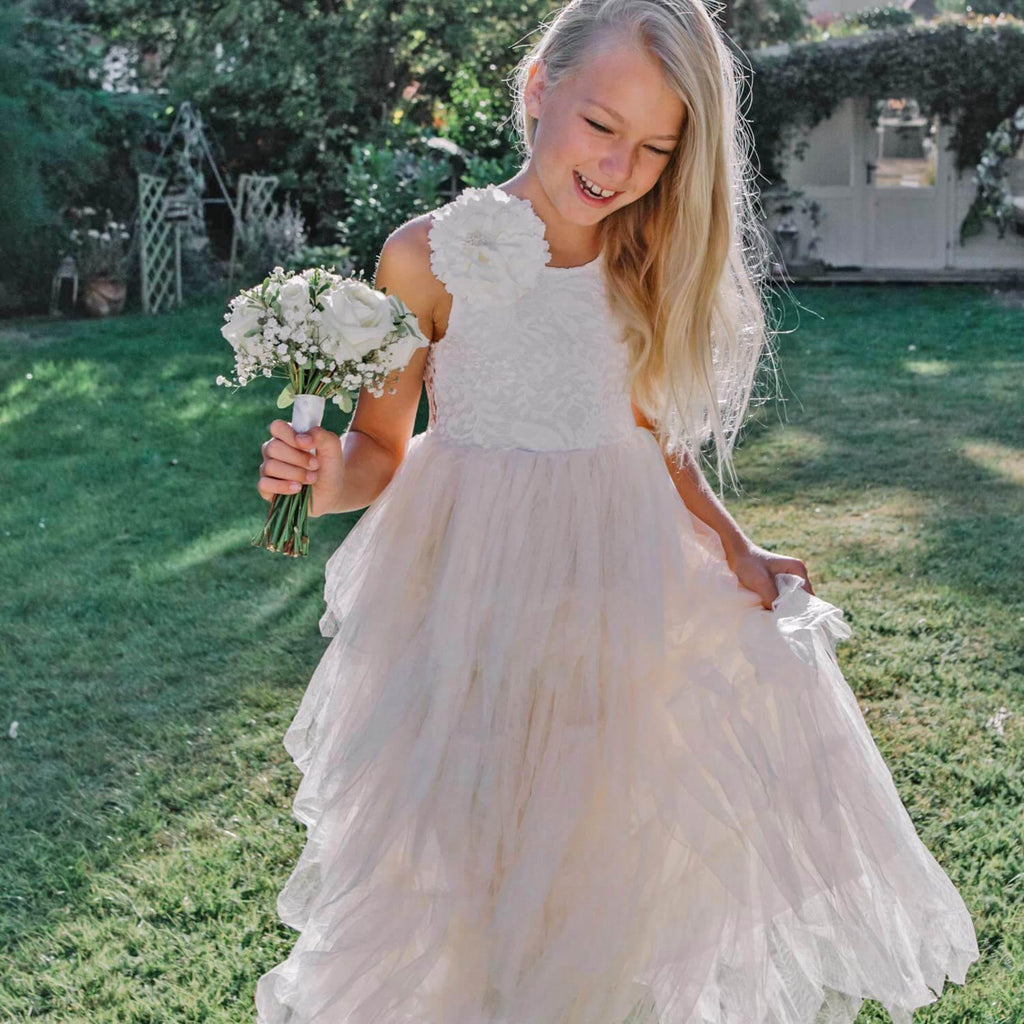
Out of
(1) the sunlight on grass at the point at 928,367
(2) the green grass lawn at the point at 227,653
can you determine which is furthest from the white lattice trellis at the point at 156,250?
(1) the sunlight on grass at the point at 928,367

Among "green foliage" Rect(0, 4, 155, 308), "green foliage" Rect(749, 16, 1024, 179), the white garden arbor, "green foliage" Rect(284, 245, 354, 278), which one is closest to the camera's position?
"green foliage" Rect(284, 245, 354, 278)

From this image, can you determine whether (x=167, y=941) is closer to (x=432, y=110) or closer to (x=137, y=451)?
(x=137, y=451)

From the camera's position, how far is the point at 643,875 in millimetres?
1715

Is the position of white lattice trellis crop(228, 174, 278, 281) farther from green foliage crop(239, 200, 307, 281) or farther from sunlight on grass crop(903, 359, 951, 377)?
sunlight on grass crop(903, 359, 951, 377)

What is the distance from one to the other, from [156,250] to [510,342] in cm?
986

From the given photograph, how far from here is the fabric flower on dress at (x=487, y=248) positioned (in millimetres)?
1895

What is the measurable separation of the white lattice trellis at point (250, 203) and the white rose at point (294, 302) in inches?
419

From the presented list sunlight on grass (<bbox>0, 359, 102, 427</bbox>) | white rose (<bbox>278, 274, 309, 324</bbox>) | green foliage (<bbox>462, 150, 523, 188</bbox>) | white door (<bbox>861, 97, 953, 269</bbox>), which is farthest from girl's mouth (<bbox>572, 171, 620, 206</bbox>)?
white door (<bbox>861, 97, 953, 269</bbox>)

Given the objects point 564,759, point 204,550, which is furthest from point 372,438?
point 204,550

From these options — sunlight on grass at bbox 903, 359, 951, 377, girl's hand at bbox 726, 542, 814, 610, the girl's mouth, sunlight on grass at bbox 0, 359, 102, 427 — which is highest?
the girl's mouth

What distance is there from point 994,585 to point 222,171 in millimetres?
10484

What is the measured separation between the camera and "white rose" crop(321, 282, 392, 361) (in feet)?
5.51

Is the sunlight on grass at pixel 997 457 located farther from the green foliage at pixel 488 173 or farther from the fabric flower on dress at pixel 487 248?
the fabric flower on dress at pixel 487 248

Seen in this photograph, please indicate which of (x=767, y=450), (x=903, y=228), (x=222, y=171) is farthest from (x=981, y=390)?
A: (x=222, y=171)
